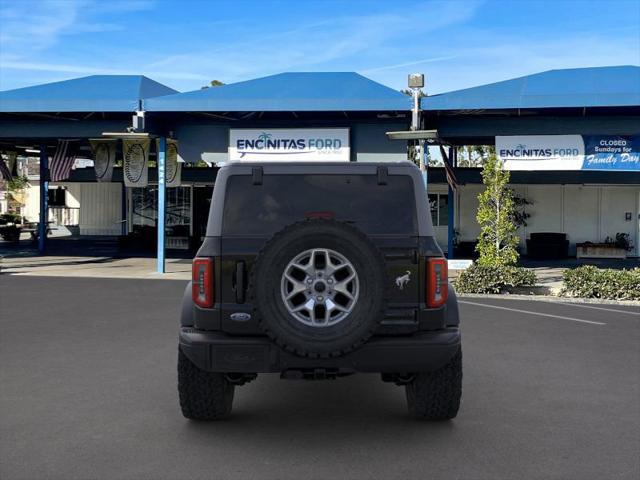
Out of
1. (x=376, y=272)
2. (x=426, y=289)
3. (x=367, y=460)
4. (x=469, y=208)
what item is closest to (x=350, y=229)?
(x=376, y=272)

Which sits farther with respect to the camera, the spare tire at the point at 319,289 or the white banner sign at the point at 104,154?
the white banner sign at the point at 104,154

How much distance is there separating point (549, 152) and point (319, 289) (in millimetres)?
16670

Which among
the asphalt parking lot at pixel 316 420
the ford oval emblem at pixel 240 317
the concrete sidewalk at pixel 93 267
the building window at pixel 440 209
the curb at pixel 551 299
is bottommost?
the asphalt parking lot at pixel 316 420

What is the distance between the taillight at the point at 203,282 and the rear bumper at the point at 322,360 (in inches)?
10.5

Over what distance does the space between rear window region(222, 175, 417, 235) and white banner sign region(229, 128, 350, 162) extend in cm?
1499

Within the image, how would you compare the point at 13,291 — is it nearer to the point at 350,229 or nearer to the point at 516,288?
the point at 516,288

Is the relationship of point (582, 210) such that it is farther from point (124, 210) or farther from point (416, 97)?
point (124, 210)

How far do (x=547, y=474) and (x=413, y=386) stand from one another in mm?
1348

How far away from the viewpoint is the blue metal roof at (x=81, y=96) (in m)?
20.1

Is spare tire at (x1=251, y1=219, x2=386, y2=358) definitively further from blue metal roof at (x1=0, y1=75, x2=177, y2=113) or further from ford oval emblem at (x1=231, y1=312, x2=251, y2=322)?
blue metal roof at (x1=0, y1=75, x2=177, y2=113)

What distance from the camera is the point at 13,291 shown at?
1518 centimetres

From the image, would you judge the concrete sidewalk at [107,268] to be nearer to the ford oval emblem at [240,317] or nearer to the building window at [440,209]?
the building window at [440,209]

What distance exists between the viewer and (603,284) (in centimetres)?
1486

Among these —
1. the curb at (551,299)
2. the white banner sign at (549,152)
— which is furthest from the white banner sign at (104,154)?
the curb at (551,299)
